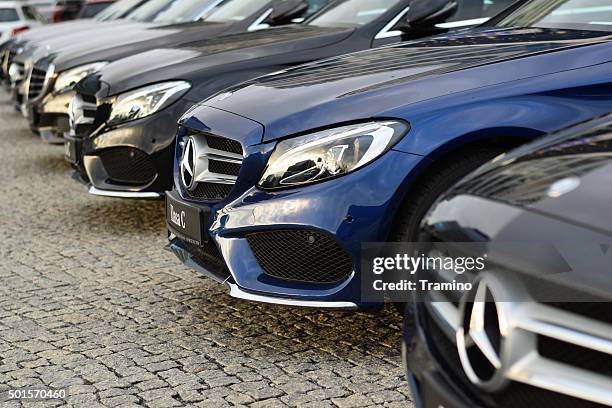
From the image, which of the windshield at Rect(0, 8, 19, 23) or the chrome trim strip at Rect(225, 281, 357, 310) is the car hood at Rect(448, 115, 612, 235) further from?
the windshield at Rect(0, 8, 19, 23)

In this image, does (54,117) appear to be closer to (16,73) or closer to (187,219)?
(16,73)

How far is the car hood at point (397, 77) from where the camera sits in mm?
3877

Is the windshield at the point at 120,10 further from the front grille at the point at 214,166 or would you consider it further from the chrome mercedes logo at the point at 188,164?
the front grille at the point at 214,166

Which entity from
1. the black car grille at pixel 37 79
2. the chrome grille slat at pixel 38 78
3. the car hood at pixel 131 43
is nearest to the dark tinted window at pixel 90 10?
the chrome grille slat at pixel 38 78

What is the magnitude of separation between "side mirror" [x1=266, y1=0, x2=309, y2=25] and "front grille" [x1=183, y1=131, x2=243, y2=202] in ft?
11.2

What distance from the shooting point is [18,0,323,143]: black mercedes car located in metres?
8.35

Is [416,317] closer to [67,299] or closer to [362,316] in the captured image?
[362,316]

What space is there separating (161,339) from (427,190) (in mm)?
1349

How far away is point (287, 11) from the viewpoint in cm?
772

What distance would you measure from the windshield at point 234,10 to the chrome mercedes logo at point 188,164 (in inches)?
168

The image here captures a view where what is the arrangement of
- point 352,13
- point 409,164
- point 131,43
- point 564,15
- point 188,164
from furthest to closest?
point 131,43
point 352,13
point 564,15
point 188,164
point 409,164

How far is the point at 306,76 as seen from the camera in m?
4.55

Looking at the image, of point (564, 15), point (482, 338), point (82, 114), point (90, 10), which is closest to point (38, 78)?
point (82, 114)

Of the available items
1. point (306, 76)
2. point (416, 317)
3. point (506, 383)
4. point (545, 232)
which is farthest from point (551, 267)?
point (306, 76)
